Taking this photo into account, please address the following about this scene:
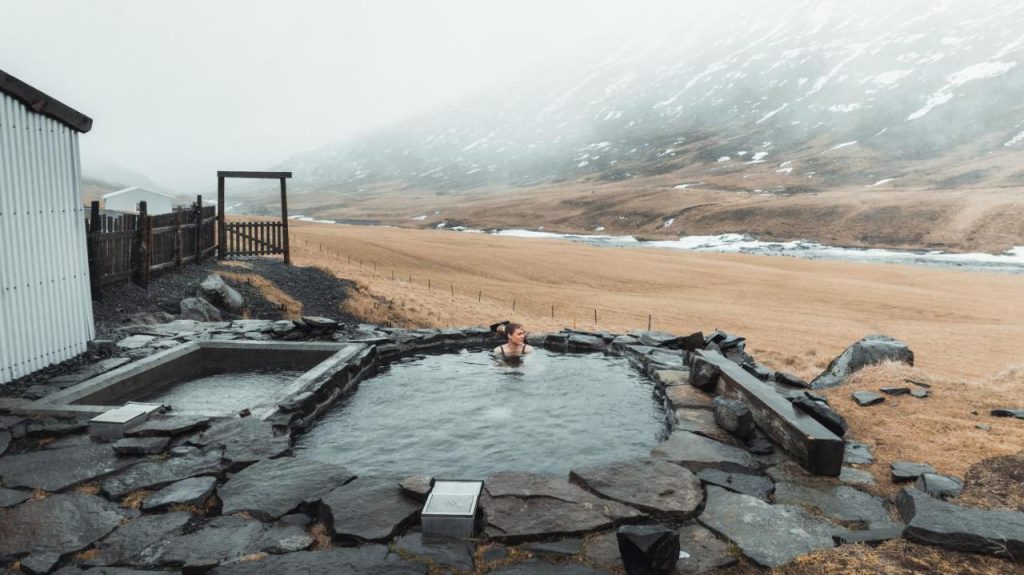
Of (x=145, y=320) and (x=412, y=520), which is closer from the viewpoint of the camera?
(x=412, y=520)

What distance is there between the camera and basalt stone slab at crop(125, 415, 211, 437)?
6.66 metres

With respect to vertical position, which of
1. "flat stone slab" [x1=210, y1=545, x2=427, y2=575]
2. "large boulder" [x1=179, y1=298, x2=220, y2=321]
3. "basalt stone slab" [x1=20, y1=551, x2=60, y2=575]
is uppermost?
"large boulder" [x1=179, y1=298, x2=220, y2=321]

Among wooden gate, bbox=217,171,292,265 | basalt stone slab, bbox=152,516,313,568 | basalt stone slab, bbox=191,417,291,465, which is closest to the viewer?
basalt stone slab, bbox=152,516,313,568

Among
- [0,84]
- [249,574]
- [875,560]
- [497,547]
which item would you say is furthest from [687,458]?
[0,84]

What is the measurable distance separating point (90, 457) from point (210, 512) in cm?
182

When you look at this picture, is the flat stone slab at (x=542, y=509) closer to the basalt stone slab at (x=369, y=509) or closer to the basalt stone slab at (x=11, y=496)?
the basalt stone slab at (x=369, y=509)

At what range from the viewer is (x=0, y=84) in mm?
7656

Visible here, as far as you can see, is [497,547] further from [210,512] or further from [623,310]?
[623,310]

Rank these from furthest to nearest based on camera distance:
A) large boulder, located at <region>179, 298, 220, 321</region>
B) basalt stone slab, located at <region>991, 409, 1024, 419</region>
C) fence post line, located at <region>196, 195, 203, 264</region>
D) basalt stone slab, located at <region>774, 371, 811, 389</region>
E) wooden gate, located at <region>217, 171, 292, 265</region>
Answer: wooden gate, located at <region>217, 171, 292, 265</region>, fence post line, located at <region>196, 195, 203, 264</region>, large boulder, located at <region>179, 298, 220, 321</region>, basalt stone slab, located at <region>774, 371, 811, 389</region>, basalt stone slab, located at <region>991, 409, 1024, 419</region>

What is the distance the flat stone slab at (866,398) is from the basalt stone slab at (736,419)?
253cm

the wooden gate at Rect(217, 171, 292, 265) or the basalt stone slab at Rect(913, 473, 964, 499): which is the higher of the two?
the wooden gate at Rect(217, 171, 292, 265)

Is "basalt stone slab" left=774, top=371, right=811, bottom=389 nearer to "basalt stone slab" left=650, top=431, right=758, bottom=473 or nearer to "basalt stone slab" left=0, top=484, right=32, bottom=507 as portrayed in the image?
"basalt stone slab" left=650, top=431, right=758, bottom=473

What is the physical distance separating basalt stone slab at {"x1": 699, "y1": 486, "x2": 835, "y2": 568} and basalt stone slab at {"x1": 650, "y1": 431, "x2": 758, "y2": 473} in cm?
68

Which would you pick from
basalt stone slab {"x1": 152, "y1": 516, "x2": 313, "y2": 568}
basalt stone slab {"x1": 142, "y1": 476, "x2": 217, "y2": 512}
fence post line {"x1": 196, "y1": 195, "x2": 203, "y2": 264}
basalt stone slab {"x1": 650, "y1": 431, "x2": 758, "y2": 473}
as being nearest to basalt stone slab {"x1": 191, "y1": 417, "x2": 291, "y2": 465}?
basalt stone slab {"x1": 142, "y1": 476, "x2": 217, "y2": 512}
